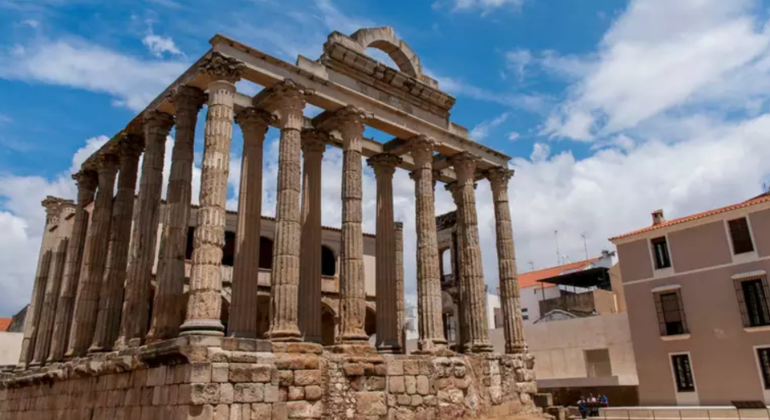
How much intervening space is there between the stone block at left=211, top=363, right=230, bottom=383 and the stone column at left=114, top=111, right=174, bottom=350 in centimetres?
390

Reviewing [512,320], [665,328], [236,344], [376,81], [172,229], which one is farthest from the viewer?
[665,328]

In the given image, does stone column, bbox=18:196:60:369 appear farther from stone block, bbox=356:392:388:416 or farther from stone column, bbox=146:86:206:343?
stone block, bbox=356:392:388:416

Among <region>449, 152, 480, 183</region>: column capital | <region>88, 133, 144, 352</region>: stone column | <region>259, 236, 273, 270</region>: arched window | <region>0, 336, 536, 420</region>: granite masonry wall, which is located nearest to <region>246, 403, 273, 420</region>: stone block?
<region>0, 336, 536, 420</region>: granite masonry wall

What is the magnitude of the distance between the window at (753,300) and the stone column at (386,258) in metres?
14.0

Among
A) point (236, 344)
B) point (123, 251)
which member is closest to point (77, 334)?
point (123, 251)

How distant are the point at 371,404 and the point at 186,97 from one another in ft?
30.1

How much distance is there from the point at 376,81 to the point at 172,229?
757cm

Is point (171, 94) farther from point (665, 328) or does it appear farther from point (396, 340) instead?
point (665, 328)

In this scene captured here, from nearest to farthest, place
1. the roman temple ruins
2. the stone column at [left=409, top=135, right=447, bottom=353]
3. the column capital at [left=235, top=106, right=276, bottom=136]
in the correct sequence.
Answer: the roman temple ruins < the column capital at [left=235, top=106, right=276, bottom=136] < the stone column at [left=409, top=135, right=447, bottom=353]

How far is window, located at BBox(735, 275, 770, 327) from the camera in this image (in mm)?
22383

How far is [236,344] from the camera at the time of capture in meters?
12.7

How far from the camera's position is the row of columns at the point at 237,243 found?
14219 millimetres

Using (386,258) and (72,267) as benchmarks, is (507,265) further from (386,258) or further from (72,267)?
(72,267)

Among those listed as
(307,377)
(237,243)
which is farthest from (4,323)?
(307,377)
